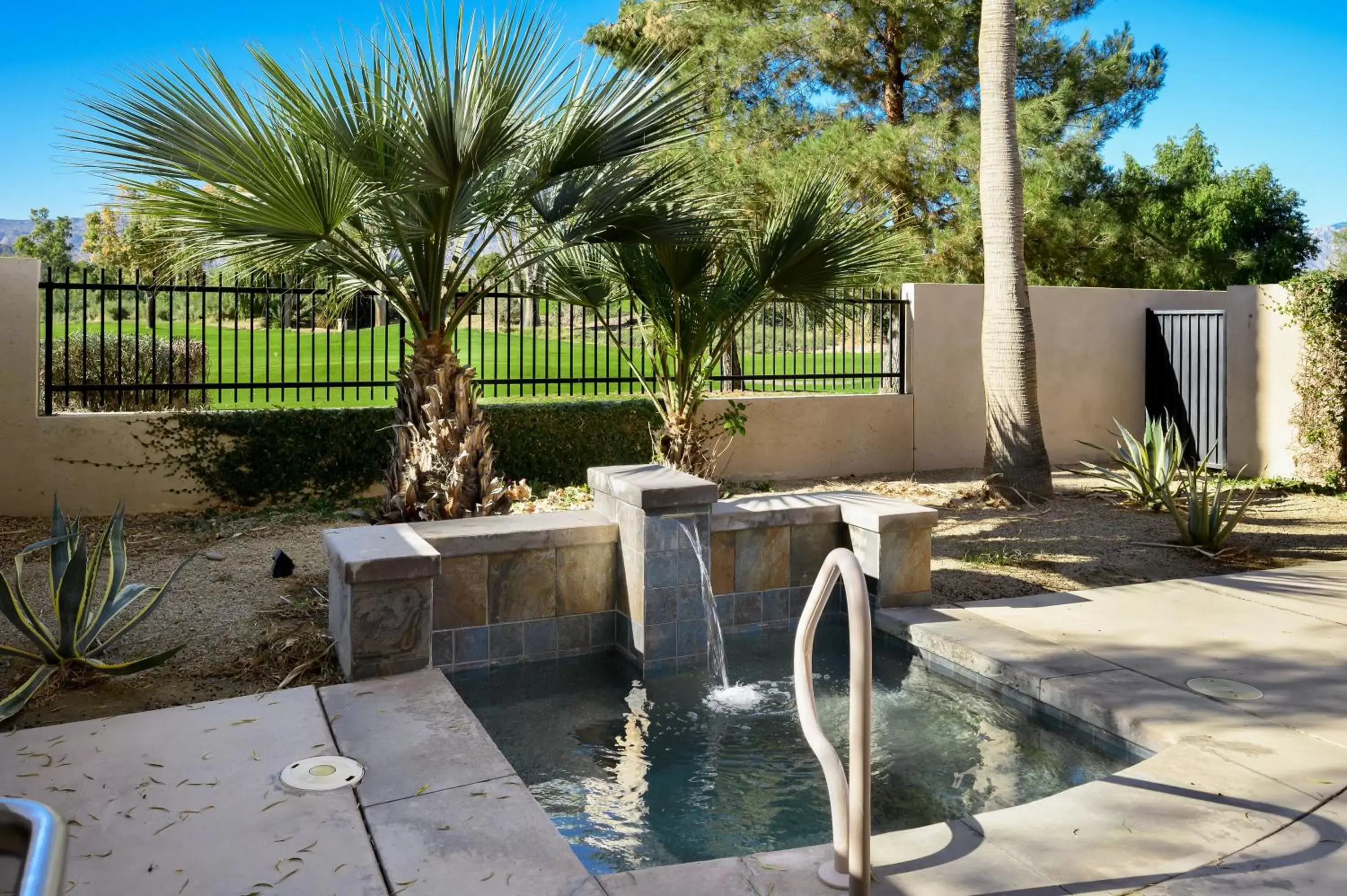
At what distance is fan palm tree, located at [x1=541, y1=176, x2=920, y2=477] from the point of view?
6.99 metres

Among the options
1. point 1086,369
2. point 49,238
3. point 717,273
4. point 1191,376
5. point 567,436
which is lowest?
point 567,436

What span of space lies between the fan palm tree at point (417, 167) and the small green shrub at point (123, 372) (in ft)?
11.0

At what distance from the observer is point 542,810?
314cm

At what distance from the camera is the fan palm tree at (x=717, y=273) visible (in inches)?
275

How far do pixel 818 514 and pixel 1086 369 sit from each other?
779cm

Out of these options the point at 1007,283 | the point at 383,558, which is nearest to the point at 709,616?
the point at 383,558

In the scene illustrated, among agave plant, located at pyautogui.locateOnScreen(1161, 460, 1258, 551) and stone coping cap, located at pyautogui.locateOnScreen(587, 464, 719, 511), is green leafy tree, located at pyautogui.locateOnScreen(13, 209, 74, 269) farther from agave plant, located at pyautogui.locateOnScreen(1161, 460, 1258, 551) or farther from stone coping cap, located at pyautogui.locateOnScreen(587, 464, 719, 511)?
agave plant, located at pyautogui.locateOnScreen(1161, 460, 1258, 551)

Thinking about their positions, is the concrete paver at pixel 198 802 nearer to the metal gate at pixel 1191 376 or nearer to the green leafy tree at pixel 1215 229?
the metal gate at pixel 1191 376

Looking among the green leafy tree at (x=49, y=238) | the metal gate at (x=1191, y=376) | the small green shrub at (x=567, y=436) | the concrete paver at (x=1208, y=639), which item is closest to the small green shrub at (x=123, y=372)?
the small green shrub at (x=567, y=436)

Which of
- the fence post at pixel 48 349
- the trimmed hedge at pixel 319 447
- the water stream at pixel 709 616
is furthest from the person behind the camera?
the trimmed hedge at pixel 319 447

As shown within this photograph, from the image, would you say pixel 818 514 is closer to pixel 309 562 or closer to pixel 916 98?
pixel 309 562

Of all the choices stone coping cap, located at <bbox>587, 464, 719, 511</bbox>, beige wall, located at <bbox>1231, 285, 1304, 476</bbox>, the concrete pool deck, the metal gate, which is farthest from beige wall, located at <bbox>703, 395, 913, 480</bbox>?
the concrete pool deck

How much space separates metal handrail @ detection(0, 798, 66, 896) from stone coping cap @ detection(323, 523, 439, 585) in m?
3.02

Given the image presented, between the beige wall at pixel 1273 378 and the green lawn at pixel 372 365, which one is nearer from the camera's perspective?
the green lawn at pixel 372 365
